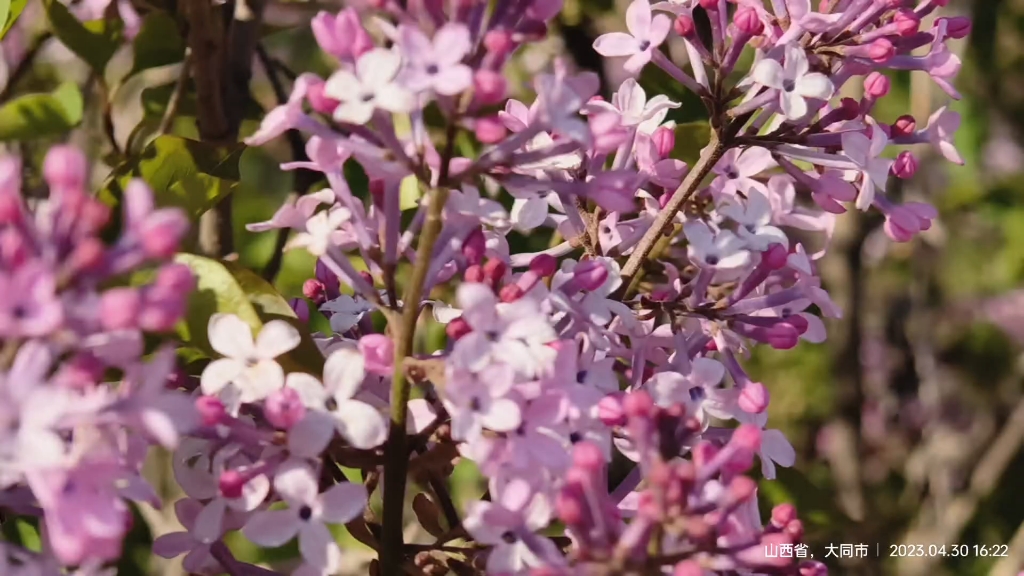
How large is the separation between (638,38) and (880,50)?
0.22 metres

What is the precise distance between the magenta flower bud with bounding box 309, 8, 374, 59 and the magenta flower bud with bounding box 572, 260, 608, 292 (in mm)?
235

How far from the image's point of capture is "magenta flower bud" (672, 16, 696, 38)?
1.07m

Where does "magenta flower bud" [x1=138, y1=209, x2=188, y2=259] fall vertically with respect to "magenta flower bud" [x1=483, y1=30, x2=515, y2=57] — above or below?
below

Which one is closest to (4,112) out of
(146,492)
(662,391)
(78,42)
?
(78,42)

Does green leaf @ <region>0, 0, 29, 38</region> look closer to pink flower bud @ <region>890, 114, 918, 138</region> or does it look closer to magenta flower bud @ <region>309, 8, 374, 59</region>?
magenta flower bud @ <region>309, 8, 374, 59</region>

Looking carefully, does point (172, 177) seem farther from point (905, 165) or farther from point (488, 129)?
point (905, 165)

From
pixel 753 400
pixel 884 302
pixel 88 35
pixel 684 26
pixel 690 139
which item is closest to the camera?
pixel 753 400

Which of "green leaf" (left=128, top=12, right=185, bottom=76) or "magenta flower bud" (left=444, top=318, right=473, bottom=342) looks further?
"green leaf" (left=128, top=12, right=185, bottom=76)

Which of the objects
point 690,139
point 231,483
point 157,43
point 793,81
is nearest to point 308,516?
point 231,483

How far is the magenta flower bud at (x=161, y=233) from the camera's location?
2.25ft

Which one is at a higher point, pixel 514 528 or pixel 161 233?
pixel 161 233

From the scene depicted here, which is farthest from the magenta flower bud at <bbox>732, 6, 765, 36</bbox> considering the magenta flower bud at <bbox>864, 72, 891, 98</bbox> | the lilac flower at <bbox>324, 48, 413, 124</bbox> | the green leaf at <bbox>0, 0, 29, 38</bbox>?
the green leaf at <bbox>0, 0, 29, 38</bbox>

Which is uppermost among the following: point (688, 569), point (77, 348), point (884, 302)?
point (77, 348)

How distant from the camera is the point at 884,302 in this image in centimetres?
354
